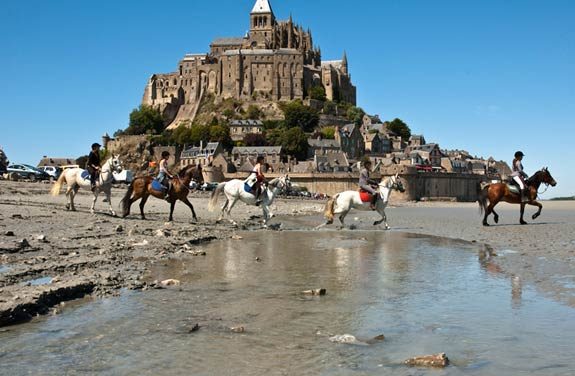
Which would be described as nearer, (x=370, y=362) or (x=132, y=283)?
(x=370, y=362)

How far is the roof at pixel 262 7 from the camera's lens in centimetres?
15973

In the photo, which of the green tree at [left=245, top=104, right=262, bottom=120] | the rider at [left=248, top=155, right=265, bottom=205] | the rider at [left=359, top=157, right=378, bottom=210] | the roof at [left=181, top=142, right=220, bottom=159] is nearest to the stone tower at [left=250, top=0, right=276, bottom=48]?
the green tree at [left=245, top=104, right=262, bottom=120]

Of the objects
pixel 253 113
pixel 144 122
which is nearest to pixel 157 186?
pixel 253 113

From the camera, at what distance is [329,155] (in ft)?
356

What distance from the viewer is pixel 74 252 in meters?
12.3

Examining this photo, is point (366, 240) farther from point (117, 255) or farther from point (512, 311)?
point (512, 311)

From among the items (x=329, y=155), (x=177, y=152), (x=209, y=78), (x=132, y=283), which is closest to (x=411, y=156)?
(x=329, y=155)

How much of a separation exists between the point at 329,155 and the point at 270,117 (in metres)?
32.2

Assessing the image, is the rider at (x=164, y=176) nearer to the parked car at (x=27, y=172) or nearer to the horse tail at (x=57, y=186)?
the horse tail at (x=57, y=186)

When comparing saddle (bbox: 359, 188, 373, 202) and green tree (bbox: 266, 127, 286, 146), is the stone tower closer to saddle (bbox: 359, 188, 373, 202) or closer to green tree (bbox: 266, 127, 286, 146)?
green tree (bbox: 266, 127, 286, 146)

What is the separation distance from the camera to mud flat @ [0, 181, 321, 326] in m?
8.22

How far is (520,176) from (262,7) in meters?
147

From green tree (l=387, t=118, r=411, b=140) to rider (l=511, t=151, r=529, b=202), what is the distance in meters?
125

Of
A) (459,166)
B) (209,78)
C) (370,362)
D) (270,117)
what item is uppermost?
(209,78)
